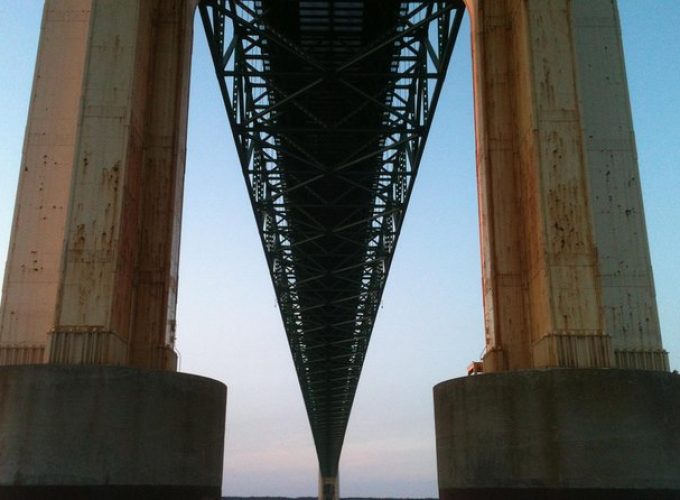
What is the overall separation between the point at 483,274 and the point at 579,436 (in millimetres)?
3801

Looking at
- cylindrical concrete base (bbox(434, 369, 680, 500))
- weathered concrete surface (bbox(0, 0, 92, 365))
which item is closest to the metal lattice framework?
weathered concrete surface (bbox(0, 0, 92, 365))

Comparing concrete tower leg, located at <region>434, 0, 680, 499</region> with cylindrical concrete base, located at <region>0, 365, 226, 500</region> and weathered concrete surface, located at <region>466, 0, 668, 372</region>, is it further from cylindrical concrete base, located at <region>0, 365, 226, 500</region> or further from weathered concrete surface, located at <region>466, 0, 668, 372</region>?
cylindrical concrete base, located at <region>0, 365, 226, 500</region>

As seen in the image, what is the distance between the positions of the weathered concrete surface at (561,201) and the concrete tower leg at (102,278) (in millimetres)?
4636

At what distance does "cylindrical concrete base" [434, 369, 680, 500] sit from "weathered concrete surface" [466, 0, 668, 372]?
690 millimetres

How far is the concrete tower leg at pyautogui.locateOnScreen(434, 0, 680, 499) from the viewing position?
9.07 m

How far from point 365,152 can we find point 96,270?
66.4 feet

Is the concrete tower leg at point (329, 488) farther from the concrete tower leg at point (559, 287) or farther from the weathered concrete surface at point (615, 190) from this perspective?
the weathered concrete surface at point (615, 190)

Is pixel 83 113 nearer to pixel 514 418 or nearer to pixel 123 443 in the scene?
pixel 123 443

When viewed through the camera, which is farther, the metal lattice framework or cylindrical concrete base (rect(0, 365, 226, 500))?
the metal lattice framework

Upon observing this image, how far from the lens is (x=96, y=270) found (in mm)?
9977

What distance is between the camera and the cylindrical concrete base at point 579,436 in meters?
8.95

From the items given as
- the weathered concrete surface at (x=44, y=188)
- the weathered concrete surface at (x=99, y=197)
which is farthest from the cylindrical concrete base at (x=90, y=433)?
the weathered concrete surface at (x=44, y=188)

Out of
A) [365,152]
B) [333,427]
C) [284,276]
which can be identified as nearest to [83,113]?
[365,152]

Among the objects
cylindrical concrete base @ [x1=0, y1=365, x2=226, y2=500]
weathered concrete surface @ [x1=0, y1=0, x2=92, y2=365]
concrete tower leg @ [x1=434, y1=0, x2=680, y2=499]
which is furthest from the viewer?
weathered concrete surface @ [x1=0, y1=0, x2=92, y2=365]
